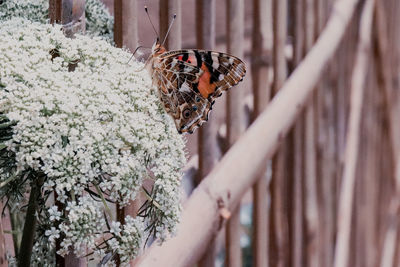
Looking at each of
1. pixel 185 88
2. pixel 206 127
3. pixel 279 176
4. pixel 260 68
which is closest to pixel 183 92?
pixel 185 88

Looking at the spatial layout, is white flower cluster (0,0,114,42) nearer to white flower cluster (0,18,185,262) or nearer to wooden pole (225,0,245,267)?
white flower cluster (0,18,185,262)

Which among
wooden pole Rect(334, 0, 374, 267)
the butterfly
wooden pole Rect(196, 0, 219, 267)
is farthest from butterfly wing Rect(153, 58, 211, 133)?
wooden pole Rect(334, 0, 374, 267)

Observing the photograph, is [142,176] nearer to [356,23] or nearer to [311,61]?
[311,61]

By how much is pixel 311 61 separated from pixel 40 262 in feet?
3.21

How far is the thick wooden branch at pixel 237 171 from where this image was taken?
2.44ft

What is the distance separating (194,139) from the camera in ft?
4.78

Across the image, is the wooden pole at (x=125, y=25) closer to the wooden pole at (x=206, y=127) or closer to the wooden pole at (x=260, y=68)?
the wooden pole at (x=206, y=127)

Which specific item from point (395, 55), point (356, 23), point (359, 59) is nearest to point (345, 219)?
point (359, 59)

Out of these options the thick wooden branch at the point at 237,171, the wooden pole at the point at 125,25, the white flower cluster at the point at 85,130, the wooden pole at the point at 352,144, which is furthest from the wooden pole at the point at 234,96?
the wooden pole at the point at 352,144

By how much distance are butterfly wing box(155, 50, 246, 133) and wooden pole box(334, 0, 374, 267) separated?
1.19m

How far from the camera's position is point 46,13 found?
0.54 meters

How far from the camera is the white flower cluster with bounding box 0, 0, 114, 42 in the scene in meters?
0.49

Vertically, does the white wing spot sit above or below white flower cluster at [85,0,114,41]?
below

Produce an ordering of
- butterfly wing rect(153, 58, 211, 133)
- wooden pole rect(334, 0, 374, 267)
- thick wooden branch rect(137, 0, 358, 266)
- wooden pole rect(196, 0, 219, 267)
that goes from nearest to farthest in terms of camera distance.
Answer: butterfly wing rect(153, 58, 211, 133), thick wooden branch rect(137, 0, 358, 266), wooden pole rect(196, 0, 219, 267), wooden pole rect(334, 0, 374, 267)
